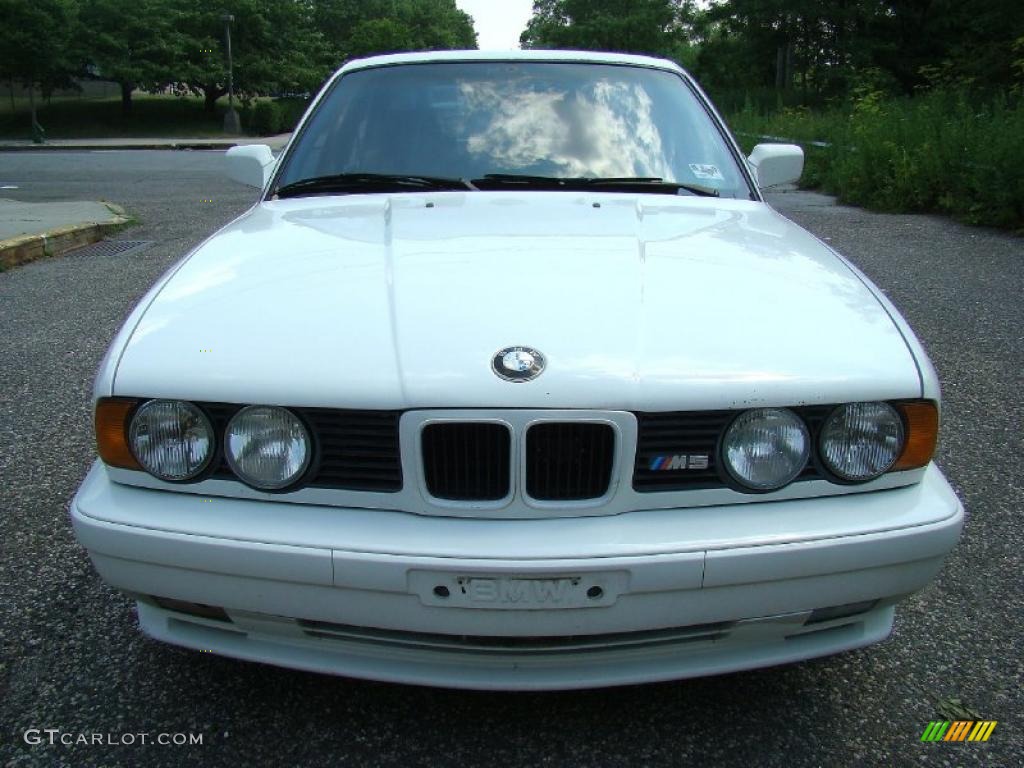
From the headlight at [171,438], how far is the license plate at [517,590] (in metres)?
0.51

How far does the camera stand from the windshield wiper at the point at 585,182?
2.80 metres

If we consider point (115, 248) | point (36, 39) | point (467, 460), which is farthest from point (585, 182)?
point (36, 39)

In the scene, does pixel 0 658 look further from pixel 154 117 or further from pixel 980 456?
pixel 154 117

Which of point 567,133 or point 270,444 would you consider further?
point 567,133

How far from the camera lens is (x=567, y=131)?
2932mm

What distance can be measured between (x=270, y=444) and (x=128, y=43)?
43.6 meters

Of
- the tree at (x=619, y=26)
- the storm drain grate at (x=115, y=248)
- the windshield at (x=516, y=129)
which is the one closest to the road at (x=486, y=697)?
the windshield at (x=516, y=129)

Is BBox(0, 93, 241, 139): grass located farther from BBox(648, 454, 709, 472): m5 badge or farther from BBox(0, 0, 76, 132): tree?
BBox(648, 454, 709, 472): m5 badge

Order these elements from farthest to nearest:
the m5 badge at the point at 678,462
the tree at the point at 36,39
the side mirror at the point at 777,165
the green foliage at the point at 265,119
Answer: the green foliage at the point at 265,119 < the tree at the point at 36,39 < the side mirror at the point at 777,165 < the m5 badge at the point at 678,462

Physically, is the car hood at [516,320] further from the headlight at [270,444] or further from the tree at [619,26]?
the tree at [619,26]

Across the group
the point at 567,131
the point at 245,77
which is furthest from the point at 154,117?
the point at 567,131

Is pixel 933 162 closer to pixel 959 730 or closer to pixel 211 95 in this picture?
pixel 959 730

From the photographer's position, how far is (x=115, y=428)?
70.3 inches

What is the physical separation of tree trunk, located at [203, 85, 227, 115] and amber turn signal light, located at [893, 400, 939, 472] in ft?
147
